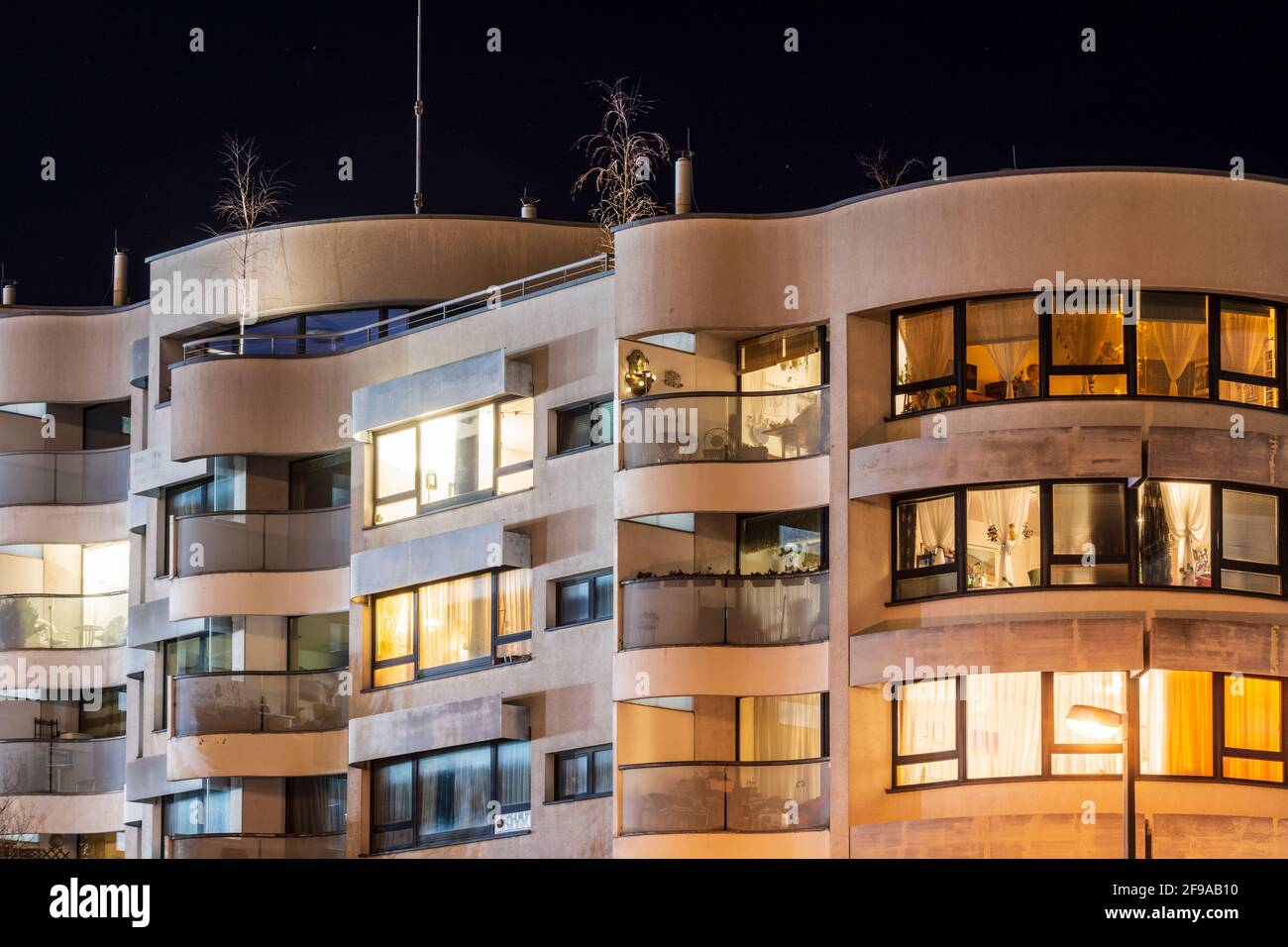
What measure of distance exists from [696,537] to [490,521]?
4207 millimetres

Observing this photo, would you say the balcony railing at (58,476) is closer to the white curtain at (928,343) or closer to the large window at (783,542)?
the large window at (783,542)

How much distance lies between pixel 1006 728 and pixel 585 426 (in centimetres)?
861

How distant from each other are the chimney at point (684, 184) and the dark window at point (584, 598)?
5.65m

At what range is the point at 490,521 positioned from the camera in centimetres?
4131

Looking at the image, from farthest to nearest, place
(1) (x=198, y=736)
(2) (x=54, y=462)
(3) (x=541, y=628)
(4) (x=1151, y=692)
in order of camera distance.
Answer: (2) (x=54, y=462), (1) (x=198, y=736), (3) (x=541, y=628), (4) (x=1151, y=692)

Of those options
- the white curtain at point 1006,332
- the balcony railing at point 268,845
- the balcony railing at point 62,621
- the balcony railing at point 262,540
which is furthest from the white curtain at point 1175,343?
the balcony railing at point 62,621

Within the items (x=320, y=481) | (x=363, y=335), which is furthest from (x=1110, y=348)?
(x=320, y=481)

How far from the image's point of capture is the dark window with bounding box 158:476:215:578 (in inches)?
1843

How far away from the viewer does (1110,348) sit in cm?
3603

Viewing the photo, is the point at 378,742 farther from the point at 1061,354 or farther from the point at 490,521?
the point at 1061,354

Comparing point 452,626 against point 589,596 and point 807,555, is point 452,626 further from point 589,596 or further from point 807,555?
point 807,555

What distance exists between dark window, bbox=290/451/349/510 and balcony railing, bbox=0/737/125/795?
7.61 metres
